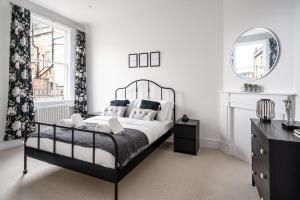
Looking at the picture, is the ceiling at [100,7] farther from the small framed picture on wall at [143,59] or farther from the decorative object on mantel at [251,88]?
the decorative object on mantel at [251,88]

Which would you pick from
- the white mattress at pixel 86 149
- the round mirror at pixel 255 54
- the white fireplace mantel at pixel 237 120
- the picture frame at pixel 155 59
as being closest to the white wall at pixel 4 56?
the white mattress at pixel 86 149

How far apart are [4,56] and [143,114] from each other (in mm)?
2849

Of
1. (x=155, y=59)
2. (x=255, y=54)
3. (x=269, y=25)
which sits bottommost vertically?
(x=255, y=54)

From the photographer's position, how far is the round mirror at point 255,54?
2.57m

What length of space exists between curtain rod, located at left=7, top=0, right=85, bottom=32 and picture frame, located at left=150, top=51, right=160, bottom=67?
2.26 m

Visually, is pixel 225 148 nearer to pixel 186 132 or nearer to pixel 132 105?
pixel 186 132

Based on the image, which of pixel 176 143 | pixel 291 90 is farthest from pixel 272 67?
pixel 176 143

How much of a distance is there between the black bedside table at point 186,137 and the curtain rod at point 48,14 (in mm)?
3697

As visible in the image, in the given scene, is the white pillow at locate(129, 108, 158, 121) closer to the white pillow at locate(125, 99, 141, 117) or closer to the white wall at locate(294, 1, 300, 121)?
the white pillow at locate(125, 99, 141, 117)

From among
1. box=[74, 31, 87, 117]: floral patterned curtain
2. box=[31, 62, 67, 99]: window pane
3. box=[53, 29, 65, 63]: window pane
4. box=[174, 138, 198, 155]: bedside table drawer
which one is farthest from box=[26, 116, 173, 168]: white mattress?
box=[53, 29, 65, 63]: window pane

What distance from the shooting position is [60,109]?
14.0 ft

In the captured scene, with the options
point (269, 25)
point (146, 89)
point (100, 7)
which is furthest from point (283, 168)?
point (100, 7)

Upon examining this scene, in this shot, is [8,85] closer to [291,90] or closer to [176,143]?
[176,143]

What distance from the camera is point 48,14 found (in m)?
3.93
